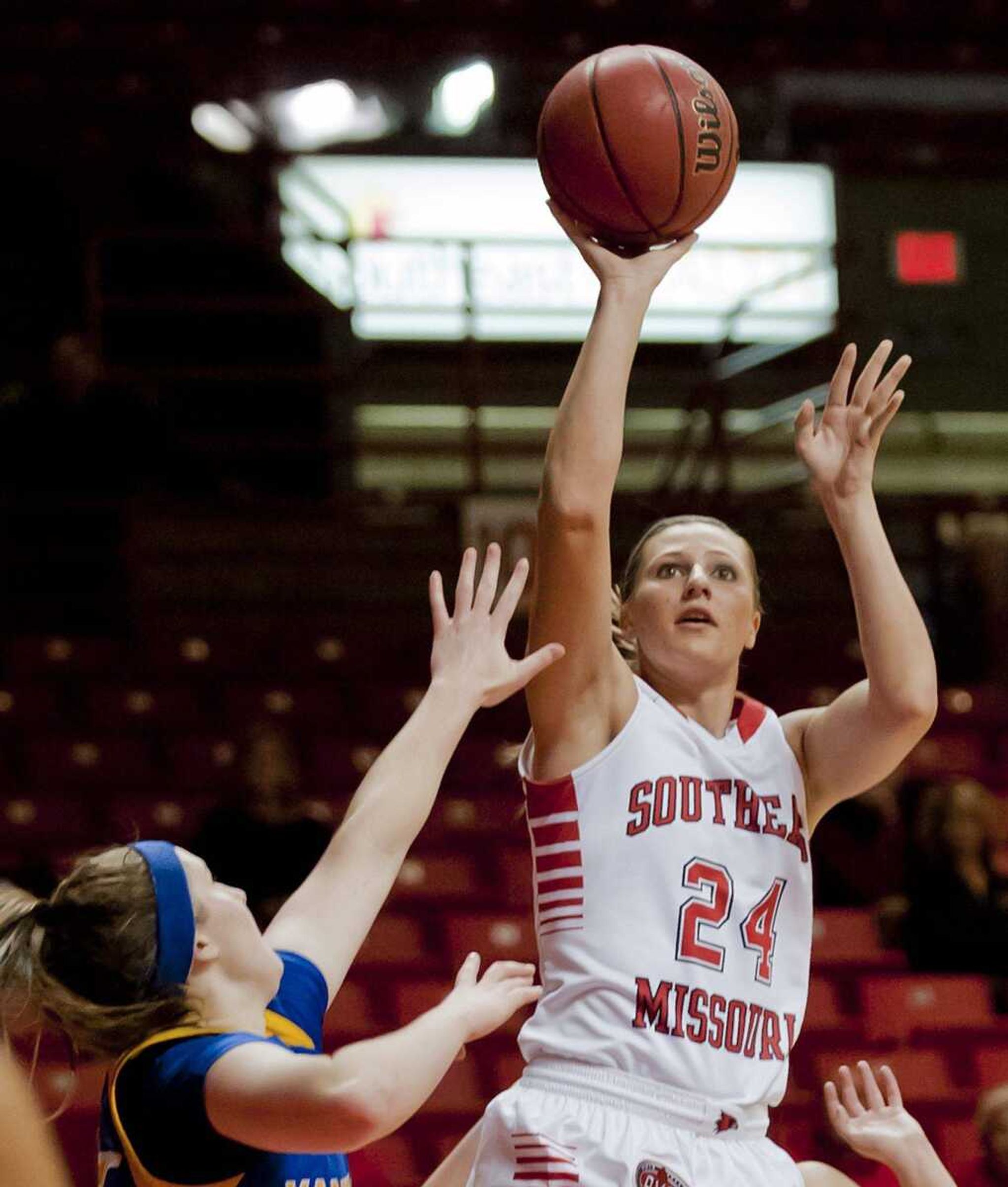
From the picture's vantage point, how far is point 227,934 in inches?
94.7

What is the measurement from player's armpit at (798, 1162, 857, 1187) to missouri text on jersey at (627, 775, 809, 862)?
18.4 inches

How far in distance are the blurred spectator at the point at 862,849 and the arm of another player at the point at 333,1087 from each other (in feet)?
15.1

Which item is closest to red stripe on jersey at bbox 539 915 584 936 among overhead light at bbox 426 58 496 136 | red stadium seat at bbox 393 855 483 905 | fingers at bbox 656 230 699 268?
fingers at bbox 656 230 699 268

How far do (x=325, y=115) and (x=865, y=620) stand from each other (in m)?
8.58

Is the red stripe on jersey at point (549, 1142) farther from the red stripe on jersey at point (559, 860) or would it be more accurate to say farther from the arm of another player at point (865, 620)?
the arm of another player at point (865, 620)

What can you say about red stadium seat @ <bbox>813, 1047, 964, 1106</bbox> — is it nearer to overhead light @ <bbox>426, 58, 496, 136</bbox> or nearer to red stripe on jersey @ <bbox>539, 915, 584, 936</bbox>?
red stripe on jersey @ <bbox>539, 915, 584, 936</bbox>

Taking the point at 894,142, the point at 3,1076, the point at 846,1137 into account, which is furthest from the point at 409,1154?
the point at 894,142

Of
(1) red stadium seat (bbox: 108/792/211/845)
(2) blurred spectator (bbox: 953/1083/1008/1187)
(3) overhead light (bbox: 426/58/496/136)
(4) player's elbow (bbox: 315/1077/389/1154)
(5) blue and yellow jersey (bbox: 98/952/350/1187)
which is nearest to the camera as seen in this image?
(4) player's elbow (bbox: 315/1077/389/1154)

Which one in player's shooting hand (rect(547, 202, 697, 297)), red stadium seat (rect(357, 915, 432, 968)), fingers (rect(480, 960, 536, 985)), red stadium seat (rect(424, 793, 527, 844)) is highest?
player's shooting hand (rect(547, 202, 697, 297))

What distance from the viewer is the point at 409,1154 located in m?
5.48

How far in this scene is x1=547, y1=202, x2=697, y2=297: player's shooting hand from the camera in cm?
299

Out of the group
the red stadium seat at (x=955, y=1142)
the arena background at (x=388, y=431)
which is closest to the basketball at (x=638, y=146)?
the arena background at (x=388, y=431)

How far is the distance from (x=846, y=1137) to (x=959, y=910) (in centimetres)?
354

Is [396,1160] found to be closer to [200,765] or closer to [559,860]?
[200,765]
